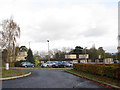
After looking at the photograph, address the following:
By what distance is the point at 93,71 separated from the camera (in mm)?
17594

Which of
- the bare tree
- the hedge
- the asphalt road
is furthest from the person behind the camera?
the bare tree

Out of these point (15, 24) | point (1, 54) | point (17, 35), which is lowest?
point (1, 54)

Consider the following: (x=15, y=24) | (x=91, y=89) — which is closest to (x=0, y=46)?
(x=15, y=24)

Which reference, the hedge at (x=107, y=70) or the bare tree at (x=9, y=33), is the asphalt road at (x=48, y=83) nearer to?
the hedge at (x=107, y=70)

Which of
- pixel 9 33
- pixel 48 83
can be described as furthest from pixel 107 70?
pixel 9 33

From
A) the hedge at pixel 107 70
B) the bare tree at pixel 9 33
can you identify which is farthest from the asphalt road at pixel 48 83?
the bare tree at pixel 9 33

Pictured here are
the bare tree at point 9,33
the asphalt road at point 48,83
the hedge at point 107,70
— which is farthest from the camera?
the bare tree at point 9,33

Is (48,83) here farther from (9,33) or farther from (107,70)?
(9,33)

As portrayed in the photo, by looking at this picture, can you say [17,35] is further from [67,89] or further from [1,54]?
[67,89]

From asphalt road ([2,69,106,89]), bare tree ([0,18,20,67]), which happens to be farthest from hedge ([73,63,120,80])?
bare tree ([0,18,20,67])

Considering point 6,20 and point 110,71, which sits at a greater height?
point 6,20

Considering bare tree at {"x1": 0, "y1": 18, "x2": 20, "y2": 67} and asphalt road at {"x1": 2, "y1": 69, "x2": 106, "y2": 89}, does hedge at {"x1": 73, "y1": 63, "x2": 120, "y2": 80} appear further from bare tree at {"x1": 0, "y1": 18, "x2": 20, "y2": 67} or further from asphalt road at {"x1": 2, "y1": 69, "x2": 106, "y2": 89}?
bare tree at {"x1": 0, "y1": 18, "x2": 20, "y2": 67}

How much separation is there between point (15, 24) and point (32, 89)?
23842 mm

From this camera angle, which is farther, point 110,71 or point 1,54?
point 1,54
